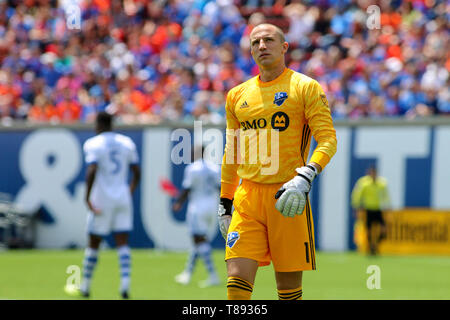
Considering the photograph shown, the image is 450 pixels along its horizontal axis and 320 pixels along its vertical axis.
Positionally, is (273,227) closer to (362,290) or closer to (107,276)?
(362,290)

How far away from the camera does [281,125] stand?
Answer: 6.57 meters

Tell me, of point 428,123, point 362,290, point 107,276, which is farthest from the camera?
point 428,123

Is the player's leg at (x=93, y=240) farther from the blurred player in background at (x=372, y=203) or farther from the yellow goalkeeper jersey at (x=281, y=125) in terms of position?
the blurred player in background at (x=372, y=203)

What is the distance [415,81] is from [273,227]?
47.2ft

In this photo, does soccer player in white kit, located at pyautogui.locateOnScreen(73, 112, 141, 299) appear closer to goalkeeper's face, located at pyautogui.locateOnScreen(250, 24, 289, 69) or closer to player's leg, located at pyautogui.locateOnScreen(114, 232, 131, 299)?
player's leg, located at pyautogui.locateOnScreen(114, 232, 131, 299)

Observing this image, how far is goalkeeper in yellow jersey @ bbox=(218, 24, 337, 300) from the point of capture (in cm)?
645

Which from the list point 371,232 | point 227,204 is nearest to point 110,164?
point 227,204

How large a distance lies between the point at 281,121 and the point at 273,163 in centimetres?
33

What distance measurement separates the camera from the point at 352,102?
802 inches

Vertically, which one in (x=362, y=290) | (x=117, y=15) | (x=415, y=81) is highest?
(x=117, y=15)

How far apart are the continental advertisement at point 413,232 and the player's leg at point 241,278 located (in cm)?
1312

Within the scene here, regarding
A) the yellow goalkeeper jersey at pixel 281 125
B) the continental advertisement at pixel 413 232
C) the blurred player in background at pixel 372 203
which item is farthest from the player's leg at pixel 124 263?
the continental advertisement at pixel 413 232

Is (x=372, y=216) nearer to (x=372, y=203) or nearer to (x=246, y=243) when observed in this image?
(x=372, y=203)
